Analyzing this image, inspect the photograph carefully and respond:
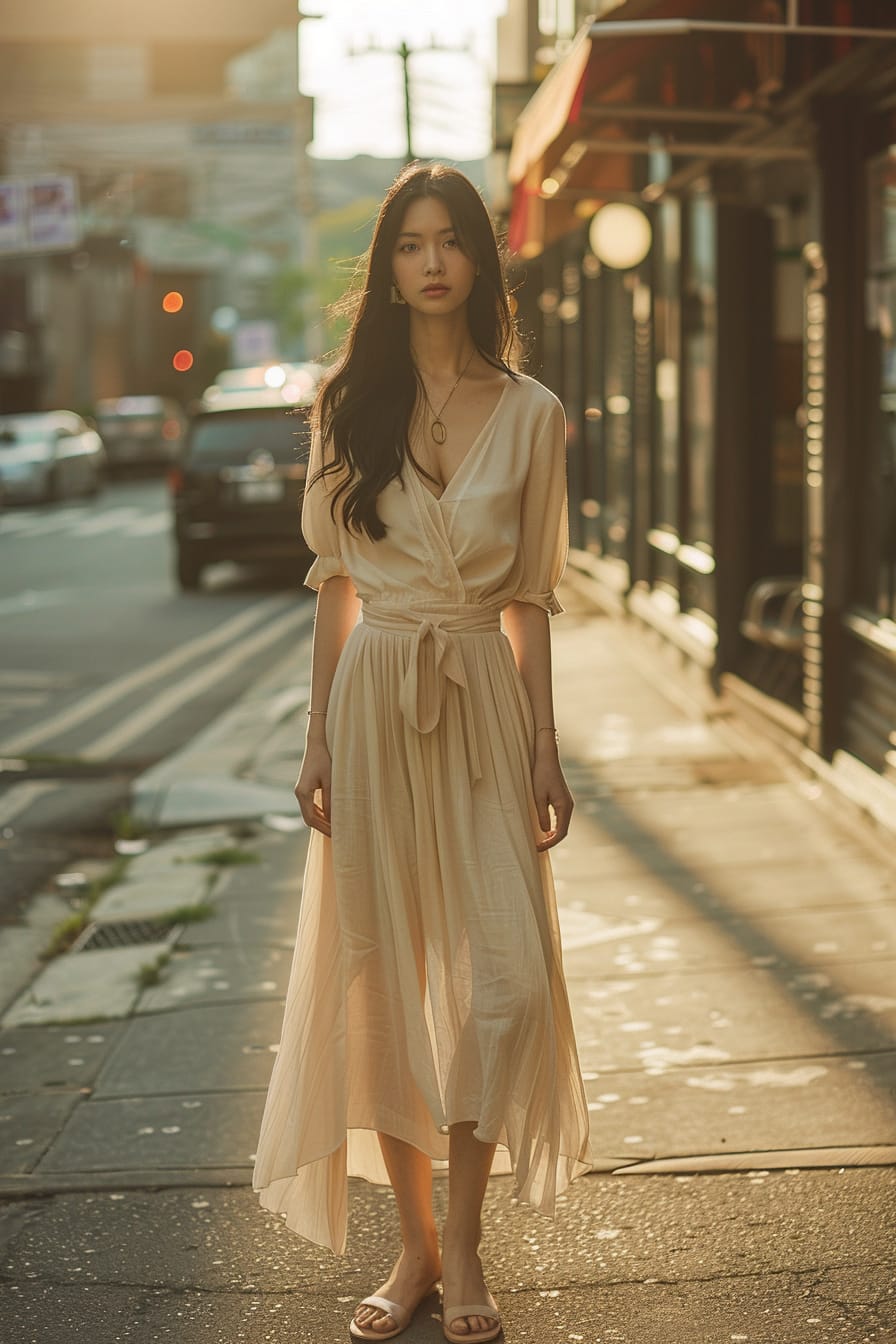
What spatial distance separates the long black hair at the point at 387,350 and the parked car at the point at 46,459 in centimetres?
3119

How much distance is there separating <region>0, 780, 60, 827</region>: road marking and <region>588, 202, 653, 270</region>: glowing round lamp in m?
5.20

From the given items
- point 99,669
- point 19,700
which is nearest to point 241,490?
point 99,669

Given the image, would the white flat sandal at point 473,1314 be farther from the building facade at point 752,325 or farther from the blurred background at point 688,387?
the building facade at point 752,325

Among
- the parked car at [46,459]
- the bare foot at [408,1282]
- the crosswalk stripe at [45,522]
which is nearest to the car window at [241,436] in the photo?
the crosswalk stripe at [45,522]

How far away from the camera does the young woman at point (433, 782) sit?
350cm

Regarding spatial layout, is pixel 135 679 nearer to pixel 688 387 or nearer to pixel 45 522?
pixel 688 387

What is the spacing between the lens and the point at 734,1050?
507 centimetres

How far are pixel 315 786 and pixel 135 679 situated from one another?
10104mm

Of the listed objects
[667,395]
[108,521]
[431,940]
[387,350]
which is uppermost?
[387,350]

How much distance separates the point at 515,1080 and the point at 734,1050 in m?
1.71

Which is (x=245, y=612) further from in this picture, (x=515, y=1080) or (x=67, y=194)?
(x=67, y=194)

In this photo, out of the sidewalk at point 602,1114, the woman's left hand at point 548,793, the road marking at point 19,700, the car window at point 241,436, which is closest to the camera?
the woman's left hand at point 548,793

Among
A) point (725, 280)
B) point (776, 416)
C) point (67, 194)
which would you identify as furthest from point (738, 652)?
point (67, 194)

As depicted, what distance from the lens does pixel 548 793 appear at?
141 inches
